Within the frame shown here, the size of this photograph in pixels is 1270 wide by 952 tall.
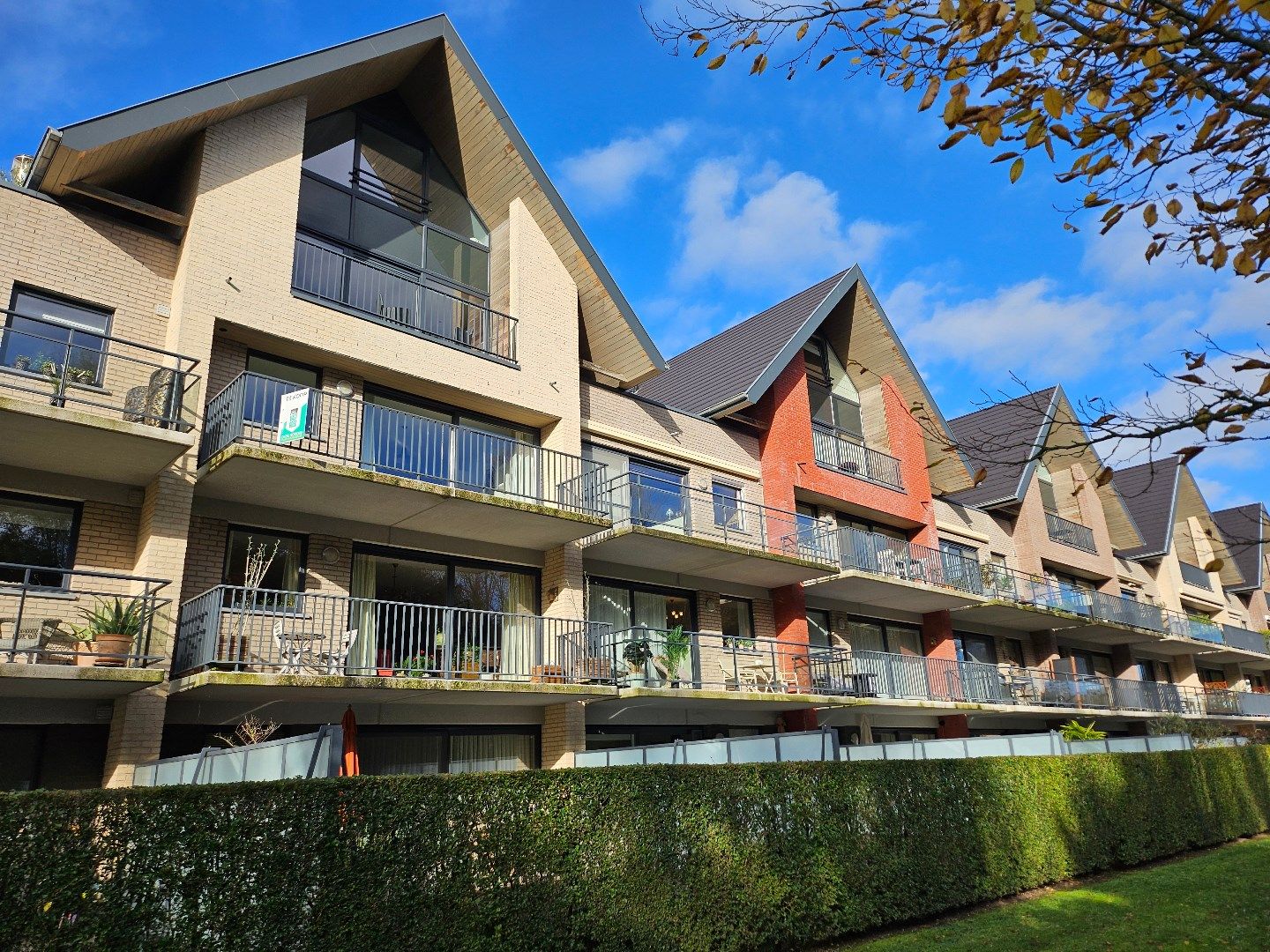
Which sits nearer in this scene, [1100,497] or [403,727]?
[403,727]

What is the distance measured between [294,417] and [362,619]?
131 inches

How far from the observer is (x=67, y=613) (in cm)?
1159

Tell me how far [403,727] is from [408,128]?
11368mm

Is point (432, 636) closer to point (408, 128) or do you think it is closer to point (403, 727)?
point (403, 727)

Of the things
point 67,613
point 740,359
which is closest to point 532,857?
point 67,613

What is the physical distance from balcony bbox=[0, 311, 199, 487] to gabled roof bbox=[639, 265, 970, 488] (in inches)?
474

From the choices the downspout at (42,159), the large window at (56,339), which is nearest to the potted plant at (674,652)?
the large window at (56,339)

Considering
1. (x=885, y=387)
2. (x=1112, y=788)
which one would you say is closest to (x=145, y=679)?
(x=1112, y=788)

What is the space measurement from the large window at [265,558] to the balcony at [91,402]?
158 centimetres

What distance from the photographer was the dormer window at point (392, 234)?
51.7 ft

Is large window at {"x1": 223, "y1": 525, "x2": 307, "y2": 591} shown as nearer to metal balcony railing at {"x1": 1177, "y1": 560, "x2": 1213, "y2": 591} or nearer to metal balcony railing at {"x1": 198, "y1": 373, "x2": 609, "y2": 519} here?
metal balcony railing at {"x1": 198, "y1": 373, "x2": 609, "y2": 519}

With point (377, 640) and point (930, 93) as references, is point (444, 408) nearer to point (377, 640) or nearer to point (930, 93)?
point (377, 640)

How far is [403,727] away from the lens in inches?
563

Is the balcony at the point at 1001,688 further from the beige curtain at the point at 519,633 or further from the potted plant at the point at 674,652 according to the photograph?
the beige curtain at the point at 519,633
